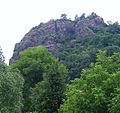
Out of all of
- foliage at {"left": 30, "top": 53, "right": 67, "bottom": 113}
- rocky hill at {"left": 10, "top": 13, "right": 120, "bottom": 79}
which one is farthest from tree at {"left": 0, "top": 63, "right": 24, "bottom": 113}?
rocky hill at {"left": 10, "top": 13, "right": 120, "bottom": 79}

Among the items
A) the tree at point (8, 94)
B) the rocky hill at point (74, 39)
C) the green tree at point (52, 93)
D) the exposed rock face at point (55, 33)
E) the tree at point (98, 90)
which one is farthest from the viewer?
the exposed rock face at point (55, 33)

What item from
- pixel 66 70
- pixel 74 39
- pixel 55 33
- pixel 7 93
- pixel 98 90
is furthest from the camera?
pixel 55 33

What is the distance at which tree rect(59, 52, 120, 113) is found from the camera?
1187 inches

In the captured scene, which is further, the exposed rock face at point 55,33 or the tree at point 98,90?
the exposed rock face at point 55,33

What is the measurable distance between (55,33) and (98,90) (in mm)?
81826

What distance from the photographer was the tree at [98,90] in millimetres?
30141

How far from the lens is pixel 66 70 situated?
69.9 metres

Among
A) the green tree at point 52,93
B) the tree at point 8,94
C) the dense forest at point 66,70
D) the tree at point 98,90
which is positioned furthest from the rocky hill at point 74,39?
the tree at point 98,90

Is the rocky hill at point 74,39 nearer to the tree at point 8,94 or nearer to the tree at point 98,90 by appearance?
the tree at point 8,94

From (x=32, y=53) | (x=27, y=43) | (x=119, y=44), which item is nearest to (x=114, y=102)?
(x=32, y=53)

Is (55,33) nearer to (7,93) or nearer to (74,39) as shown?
→ (74,39)

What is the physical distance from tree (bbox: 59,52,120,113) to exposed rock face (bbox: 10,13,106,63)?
71.3 m

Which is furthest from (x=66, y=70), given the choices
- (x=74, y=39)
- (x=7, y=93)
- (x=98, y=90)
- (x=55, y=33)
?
(x=55, y=33)

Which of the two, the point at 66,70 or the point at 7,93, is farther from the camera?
the point at 66,70
